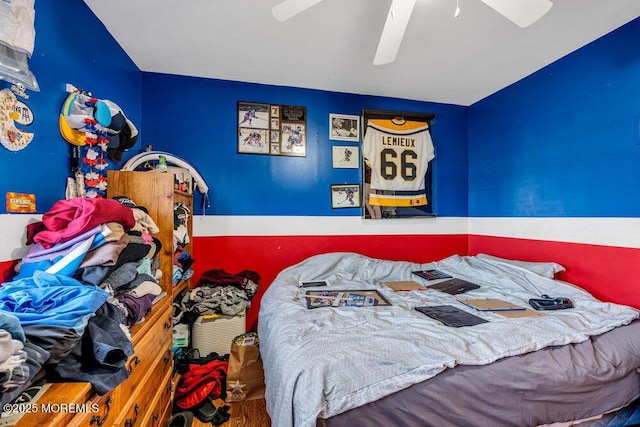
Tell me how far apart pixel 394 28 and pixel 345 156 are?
1.52 meters

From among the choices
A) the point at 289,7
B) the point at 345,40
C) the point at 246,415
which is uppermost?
the point at 345,40

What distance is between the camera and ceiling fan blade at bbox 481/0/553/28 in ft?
4.12

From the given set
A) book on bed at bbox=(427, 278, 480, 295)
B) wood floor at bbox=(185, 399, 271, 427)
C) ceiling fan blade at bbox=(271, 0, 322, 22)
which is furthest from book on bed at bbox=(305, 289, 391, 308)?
ceiling fan blade at bbox=(271, 0, 322, 22)

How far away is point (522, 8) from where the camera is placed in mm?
1303

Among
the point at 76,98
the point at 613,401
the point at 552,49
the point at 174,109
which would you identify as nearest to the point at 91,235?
the point at 76,98

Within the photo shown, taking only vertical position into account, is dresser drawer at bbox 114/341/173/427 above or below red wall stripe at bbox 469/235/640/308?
below

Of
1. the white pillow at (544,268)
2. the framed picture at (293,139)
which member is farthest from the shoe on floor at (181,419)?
the white pillow at (544,268)

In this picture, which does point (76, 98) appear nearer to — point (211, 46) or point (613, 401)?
point (211, 46)

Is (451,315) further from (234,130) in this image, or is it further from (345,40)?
(234,130)

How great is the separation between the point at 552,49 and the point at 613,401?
224 centimetres

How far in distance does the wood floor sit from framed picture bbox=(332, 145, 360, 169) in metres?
2.06

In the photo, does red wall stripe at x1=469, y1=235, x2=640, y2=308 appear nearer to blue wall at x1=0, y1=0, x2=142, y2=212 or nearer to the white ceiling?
the white ceiling

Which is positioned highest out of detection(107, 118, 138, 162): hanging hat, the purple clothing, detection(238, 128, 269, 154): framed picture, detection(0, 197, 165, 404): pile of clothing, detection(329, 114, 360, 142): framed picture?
detection(329, 114, 360, 142): framed picture

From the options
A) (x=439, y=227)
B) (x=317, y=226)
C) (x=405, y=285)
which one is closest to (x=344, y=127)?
(x=317, y=226)
